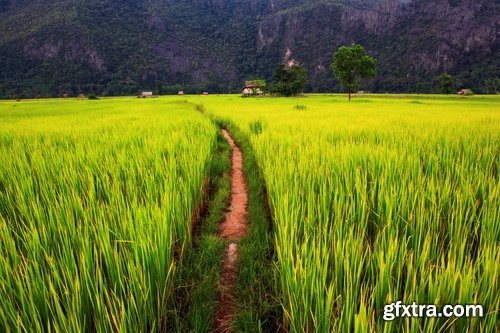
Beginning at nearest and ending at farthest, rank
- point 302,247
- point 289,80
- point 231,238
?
point 302,247 → point 231,238 → point 289,80

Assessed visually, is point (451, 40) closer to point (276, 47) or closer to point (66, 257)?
point (276, 47)

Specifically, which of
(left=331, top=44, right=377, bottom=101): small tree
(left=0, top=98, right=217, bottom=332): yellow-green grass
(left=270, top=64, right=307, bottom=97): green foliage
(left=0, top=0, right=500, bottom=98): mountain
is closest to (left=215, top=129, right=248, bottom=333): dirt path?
(left=0, top=98, right=217, bottom=332): yellow-green grass

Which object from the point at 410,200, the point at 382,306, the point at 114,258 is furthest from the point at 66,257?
the point at 410,200

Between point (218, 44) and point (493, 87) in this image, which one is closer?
point (493, 87)

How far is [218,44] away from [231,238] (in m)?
176

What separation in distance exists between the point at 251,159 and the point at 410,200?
3.82m

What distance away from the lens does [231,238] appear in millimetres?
2750

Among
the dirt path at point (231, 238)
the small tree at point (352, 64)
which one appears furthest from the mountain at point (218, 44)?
the dirt path at point (231, 238)

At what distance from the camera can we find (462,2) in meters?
120

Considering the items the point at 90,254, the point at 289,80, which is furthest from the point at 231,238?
the point at 289,80

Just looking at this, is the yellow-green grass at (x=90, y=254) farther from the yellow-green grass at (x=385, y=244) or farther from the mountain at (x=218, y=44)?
the mountain at (x=218, y=44)

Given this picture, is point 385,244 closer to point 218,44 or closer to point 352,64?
point 352,64

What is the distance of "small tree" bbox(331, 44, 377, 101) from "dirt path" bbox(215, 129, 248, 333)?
34.3 metres

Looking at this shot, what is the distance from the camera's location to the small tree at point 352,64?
34.1 m
